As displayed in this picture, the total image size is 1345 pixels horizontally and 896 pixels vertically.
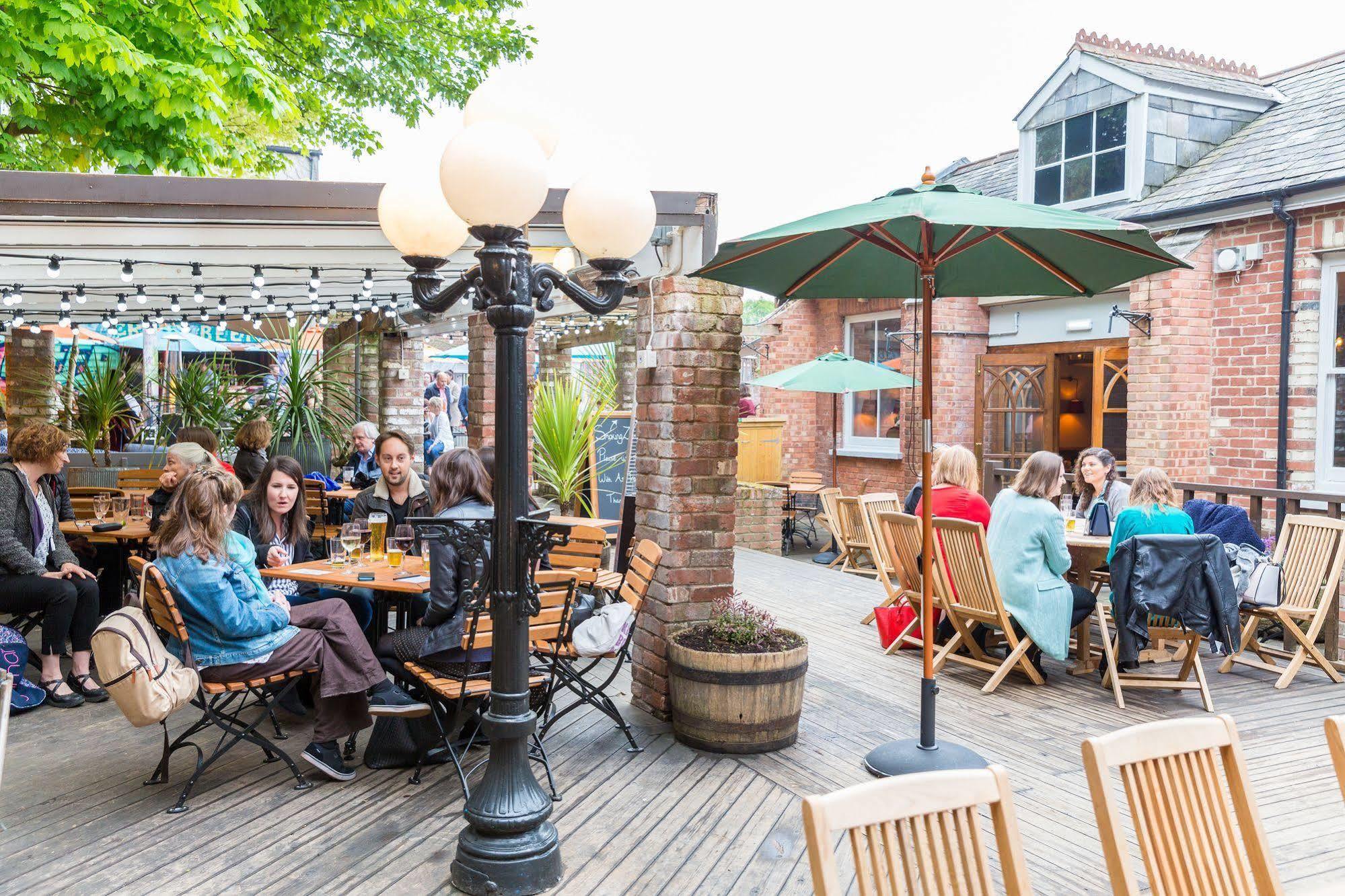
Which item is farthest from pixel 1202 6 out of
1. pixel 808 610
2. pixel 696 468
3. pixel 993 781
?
pixel 993 781

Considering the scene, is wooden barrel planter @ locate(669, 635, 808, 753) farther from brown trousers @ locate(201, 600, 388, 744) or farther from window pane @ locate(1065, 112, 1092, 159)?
window pane @ locate(1065, 112, 1092, 159)

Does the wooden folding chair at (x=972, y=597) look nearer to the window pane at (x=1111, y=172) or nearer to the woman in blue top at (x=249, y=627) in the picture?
the woman in blue top at (x=249, y=627)

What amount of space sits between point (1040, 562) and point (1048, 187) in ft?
20.8

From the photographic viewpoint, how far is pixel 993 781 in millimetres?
1725

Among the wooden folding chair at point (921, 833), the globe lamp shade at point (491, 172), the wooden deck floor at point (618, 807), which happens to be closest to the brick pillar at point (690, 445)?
the wooden deck floor at point (618, 807)

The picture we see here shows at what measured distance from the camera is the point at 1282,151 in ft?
26.7

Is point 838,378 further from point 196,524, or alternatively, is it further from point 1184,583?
point 196,524

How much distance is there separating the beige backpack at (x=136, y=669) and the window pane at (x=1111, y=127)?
366 inches

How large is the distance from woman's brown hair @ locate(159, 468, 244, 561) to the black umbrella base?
2735mm

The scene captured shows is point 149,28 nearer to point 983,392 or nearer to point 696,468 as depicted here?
point 696,468

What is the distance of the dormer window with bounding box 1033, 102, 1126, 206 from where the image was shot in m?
9.59

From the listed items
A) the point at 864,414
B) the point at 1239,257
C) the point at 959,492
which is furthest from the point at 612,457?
the point at 864,414

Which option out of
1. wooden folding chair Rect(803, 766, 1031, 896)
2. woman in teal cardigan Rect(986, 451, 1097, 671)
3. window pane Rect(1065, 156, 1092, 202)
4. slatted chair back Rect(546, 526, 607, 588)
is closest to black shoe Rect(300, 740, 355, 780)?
slatted chair back Rect(546, 526, 607, 588)

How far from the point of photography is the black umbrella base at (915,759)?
4.06m
